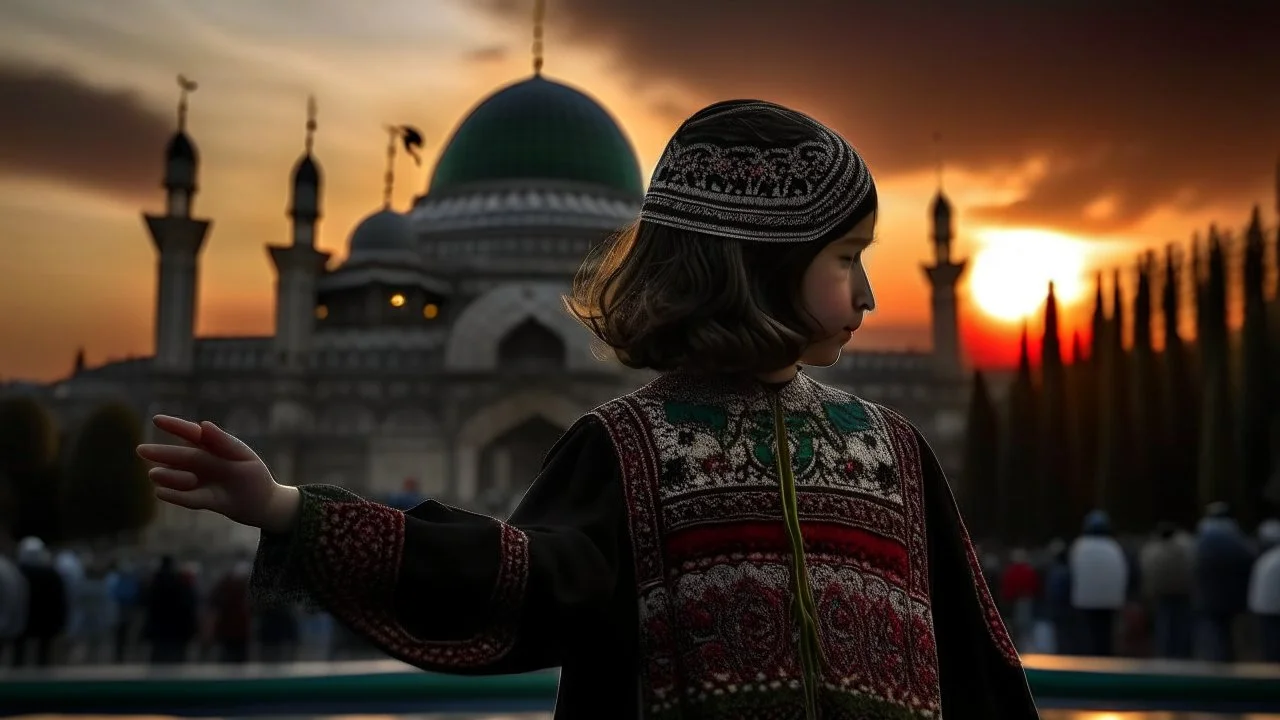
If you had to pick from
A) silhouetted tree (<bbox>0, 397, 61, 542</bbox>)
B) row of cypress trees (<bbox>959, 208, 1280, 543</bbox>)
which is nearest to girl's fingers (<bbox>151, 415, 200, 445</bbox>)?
row of cypress trees (<bbox>959, 208, 1280, 543</bbox>)

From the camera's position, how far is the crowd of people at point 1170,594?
29.9ft

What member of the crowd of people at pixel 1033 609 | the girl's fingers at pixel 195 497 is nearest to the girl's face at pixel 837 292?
the girl's fingers at pixel 195 497

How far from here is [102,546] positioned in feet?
77.6

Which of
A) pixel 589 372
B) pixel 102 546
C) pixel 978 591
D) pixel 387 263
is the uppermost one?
pixel 387 263

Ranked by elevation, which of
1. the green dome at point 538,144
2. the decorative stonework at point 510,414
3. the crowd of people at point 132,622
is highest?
the green dome at point 538,144

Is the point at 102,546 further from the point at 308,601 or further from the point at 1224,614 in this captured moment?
the point at 308,601

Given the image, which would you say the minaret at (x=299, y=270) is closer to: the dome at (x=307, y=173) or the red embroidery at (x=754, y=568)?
the dome at (x=307, y=173)

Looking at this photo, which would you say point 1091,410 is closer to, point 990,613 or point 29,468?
point 29,468

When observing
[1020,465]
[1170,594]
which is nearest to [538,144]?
[1020,465]

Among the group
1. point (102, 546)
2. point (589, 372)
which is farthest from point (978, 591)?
point (589, 372)

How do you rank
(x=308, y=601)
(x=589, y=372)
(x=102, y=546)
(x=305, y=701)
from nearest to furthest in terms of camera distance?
(x=308, y=601) < (x=305, y=701) < (x=102, y=546) < (x=589, y=372)

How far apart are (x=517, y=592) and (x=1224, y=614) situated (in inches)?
362

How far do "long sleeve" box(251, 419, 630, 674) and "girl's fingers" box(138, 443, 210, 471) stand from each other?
0.44 feet

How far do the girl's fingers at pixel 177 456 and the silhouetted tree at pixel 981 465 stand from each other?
21.6 meters
